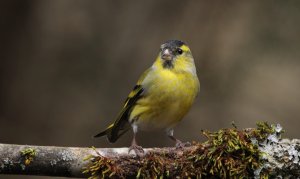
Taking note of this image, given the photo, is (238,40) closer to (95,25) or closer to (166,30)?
(166,30)

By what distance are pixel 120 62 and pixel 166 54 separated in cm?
283

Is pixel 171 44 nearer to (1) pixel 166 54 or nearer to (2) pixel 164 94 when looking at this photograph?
(1) pixel 166 54

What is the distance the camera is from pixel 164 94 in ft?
17.2

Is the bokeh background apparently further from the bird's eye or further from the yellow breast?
the yellow breast

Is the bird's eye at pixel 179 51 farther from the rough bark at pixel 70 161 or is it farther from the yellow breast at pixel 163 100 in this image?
the rough bark at pixel 70 161

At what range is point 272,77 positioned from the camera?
8.35m

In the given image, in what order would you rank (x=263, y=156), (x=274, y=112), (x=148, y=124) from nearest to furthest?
1. (x=263, y=156)
2. (x=148, y=124)
3. (x=274, y=112)

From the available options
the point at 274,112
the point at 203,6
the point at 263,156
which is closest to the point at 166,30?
the point at 203,6

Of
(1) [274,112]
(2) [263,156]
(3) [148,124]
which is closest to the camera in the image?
(2) [263,156]

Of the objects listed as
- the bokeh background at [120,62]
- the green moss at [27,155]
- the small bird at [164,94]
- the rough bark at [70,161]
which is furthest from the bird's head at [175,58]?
the bokeh background at [120,62]

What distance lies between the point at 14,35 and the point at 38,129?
138 cm

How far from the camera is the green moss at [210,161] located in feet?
12.6

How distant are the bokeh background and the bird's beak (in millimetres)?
2616

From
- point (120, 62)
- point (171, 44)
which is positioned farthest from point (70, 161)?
point (120, 62)
